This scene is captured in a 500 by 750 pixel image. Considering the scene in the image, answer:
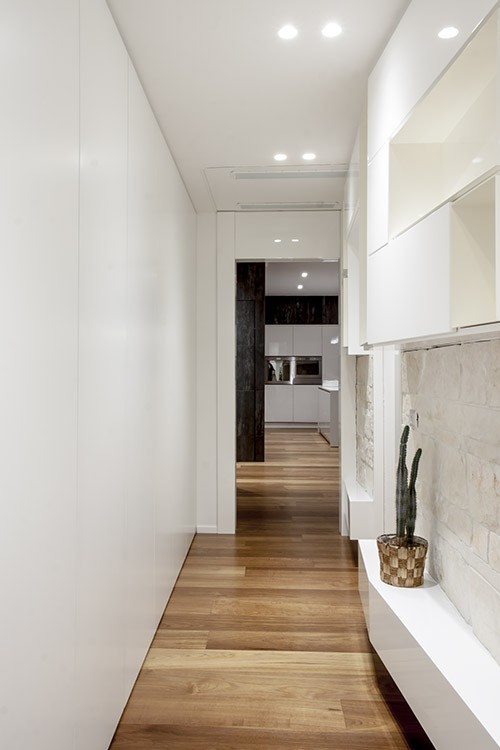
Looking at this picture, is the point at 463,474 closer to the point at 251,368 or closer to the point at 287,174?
the point at 287,174

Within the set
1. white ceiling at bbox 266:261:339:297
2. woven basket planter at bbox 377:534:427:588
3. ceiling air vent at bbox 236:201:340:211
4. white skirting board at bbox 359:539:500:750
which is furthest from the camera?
white ceiling at bbox 266:261:339:297

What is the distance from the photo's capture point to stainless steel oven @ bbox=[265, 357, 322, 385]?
38.7ft

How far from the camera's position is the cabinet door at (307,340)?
11.9m

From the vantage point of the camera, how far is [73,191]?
1.61 m

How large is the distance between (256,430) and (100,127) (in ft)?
21.4

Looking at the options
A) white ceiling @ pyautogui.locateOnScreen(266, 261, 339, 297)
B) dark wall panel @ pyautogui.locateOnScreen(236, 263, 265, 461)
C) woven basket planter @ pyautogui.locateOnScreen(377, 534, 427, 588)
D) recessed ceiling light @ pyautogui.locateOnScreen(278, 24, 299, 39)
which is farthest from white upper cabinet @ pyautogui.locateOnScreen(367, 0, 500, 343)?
white ceiling @ pyautogui.locateOnScreen(266, 261, 339, 297)

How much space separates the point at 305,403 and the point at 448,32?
1041cm

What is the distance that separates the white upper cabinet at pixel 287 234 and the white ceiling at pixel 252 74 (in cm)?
94

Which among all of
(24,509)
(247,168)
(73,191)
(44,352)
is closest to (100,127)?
(73,191)

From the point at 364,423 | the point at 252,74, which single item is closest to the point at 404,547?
the point at 364,423

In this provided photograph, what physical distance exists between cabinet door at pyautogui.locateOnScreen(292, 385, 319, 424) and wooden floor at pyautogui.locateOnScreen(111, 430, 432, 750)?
7.22m

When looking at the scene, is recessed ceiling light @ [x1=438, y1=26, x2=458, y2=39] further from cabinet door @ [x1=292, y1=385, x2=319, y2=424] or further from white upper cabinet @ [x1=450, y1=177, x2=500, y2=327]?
cabinet door @ [x1=292, y1=385, x2=319, y2=424]

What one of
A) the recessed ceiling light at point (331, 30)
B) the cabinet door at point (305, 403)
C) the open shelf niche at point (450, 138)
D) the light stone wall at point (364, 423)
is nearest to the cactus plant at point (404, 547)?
the open shelf niche at point (450, 138)

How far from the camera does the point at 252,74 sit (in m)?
2.53
